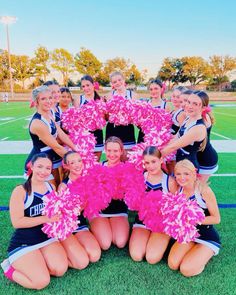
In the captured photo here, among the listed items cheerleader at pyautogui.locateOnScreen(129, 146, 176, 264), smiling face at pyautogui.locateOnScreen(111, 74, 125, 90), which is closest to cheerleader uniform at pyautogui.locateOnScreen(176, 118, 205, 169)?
cheerleader at pyautogui.locateOnScreen(129, 146, 176, 264)

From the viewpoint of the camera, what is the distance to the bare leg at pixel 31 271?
230 centimetres

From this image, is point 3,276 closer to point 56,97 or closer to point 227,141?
point 56,97

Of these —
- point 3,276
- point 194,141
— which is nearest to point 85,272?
point 3,276

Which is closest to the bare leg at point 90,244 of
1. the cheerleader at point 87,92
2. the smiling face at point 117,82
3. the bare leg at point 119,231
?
the bare leg at point 119,231

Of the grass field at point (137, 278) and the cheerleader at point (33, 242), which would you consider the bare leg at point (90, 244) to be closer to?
the grass field at point (137, 278)

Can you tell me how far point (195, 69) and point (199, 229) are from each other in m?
57.0

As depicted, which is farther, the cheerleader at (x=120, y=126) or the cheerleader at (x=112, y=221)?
the cheerleader at (x=120, y=126)

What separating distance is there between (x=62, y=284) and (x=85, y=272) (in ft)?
0.74

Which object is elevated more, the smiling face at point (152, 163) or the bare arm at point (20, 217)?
the smiling face at point (152, 163)

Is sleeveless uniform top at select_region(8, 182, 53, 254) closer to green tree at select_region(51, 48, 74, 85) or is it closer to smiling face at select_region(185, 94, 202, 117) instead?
smiling face at select_region(185, 94, 202, 117)

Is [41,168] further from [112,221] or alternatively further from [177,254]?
[177,254]

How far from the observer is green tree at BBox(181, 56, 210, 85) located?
55.5m

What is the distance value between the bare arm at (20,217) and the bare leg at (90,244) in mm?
451

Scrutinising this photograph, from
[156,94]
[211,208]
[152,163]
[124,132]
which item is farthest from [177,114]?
[211,208]
